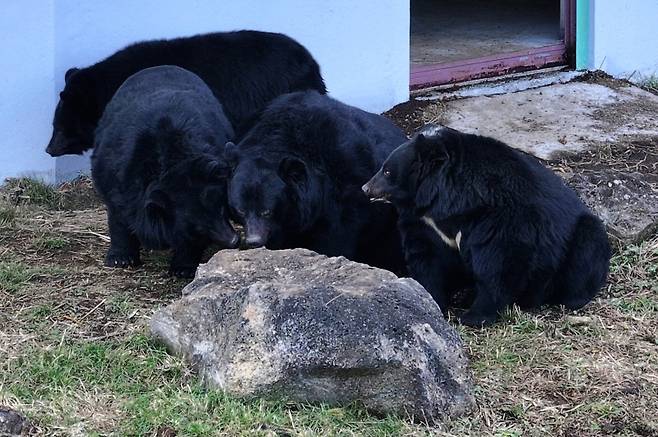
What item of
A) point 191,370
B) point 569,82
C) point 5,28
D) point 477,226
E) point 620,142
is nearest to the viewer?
point 191,370

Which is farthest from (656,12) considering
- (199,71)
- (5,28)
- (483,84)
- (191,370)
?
(191,370)

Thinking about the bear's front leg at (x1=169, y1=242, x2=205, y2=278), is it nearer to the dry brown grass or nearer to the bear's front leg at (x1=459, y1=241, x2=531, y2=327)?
the dry brown grass

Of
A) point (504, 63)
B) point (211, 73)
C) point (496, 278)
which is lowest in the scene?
point (496, 278)

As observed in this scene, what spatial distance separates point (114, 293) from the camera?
21.3 ft

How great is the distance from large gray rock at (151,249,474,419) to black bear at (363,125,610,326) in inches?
41.9

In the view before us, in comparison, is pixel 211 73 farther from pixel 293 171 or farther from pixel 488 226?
pixel 488 226

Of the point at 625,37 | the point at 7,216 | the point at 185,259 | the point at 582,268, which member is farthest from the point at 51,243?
the point at 625,37

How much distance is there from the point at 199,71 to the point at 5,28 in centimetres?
142

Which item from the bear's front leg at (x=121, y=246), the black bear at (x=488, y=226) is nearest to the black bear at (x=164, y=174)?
the bear's front leg at (x=121, y=246)

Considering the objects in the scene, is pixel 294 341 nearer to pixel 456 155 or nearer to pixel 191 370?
pixel 191 370

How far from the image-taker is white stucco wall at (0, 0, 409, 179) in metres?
8.17

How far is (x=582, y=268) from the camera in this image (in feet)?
20.7

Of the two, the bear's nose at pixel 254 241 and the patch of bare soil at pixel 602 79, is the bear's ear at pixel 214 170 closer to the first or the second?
the bear's nose at pixel 254 241

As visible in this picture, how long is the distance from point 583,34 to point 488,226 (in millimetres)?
5003
